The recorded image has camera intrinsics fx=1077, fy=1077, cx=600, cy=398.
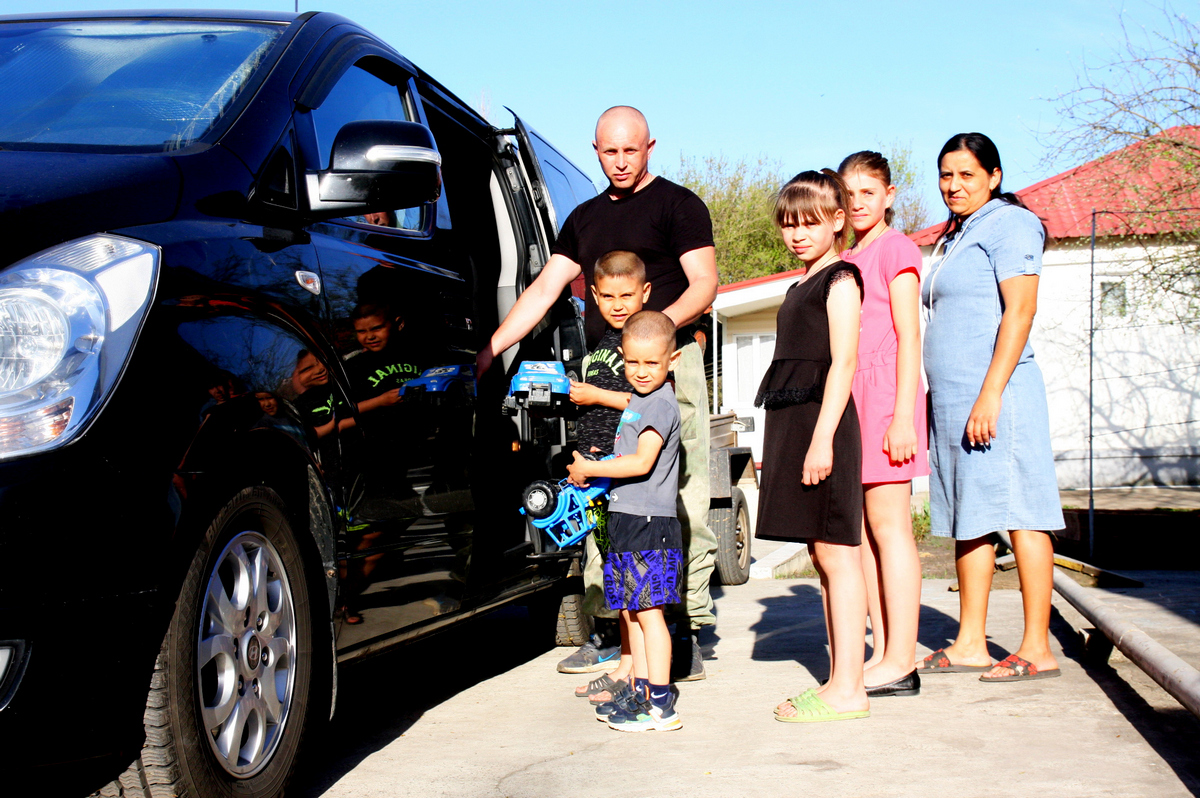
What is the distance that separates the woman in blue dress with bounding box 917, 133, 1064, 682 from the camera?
4.11m

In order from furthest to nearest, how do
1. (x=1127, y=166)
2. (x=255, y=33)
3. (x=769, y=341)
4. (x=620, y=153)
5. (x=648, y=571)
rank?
(x=769, y=341), (x=1127, y=166), (x=620, y=153), (x=648, y=571), (x=255, y=33)

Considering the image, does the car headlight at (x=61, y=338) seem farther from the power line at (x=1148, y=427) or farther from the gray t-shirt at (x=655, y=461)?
the power line at (x=1148, y=427)

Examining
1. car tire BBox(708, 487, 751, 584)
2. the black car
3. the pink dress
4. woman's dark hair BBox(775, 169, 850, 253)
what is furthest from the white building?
the black car

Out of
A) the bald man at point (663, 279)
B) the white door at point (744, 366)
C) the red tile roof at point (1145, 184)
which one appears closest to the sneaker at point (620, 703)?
the bald man at point (663, 279)

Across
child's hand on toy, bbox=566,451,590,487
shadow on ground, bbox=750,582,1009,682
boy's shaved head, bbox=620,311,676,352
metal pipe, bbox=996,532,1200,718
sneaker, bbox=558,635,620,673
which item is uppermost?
boy's shaved head, bbox=620,311,676,352

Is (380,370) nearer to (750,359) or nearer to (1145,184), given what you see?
(1145,184)

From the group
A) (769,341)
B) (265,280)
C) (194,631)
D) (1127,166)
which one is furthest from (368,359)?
(769,341)

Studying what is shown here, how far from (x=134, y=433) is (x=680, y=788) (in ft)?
5.69

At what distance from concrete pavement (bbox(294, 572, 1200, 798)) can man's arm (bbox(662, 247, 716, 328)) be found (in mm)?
1432

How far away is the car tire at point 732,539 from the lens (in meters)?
7.40

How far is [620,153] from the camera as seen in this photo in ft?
13.5

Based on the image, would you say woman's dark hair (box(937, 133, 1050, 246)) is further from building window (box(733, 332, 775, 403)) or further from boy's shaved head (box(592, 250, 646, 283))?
building window (box(733, 332, 775, 403))

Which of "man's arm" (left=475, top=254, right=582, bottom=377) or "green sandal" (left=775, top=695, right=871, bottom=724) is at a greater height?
"man's arm" (left=475, top=254, right=582, bottom=377)

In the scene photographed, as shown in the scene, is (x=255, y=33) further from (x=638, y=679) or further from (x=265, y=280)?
(x=638, y=679)
